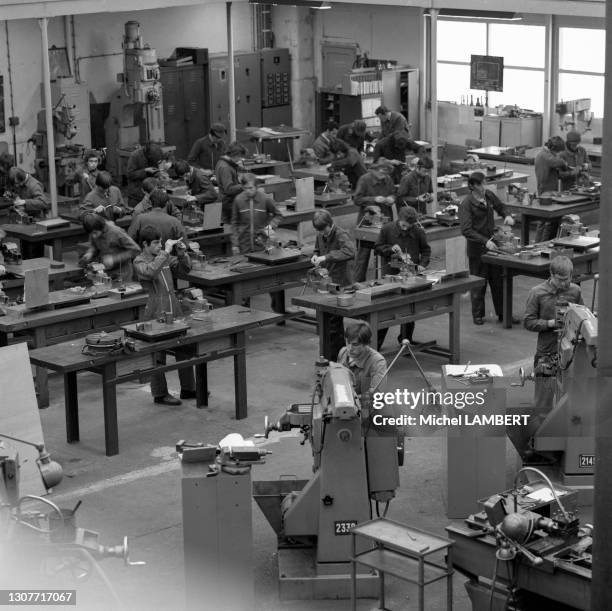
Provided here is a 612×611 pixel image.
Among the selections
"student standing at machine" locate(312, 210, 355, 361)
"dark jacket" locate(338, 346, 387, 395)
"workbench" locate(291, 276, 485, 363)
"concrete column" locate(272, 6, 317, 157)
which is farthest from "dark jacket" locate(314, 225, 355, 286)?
"concrete column" locate(272, 6, 317, 157)

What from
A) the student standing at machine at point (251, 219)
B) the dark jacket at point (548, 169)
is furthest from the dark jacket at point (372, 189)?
the dark jacket at point (548, 169)

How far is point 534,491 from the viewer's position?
6.89 m

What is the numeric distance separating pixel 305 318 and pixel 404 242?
4.95 ft

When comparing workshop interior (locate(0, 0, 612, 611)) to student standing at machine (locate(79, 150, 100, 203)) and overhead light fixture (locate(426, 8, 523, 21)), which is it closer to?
overhead light fixture (locate(426, 8, 523, 21))

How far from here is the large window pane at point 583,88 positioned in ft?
58.3

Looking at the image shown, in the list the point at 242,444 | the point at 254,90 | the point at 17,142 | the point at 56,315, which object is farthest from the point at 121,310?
the point at 254,90

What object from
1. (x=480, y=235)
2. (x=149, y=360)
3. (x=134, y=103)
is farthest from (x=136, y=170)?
(x=149, y=360)

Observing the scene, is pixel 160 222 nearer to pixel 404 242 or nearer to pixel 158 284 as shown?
pixel 158 284

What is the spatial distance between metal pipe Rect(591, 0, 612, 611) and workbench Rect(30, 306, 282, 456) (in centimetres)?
438

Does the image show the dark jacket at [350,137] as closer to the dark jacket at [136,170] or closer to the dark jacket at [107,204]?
the dark jacket at [136,170]

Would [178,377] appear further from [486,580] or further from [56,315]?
[486,580]

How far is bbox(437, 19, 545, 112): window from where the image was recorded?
18656 millimetres

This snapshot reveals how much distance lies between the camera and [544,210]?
548 inches

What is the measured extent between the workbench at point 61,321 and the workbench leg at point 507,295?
11.3 ft
